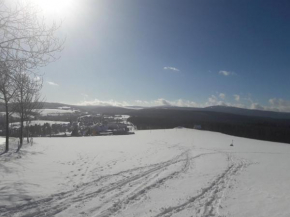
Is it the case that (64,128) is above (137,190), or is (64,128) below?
below

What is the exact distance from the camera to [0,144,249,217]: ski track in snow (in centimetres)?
524

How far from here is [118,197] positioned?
20.7ft

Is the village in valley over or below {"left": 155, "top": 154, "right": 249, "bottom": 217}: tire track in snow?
below

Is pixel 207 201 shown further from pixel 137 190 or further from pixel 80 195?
pixel 80 195

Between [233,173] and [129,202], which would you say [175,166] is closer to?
[233,173]

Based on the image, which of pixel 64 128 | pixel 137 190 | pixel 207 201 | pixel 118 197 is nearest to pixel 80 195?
pixel 118 197

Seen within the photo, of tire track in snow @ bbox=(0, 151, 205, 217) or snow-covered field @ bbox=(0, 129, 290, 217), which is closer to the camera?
tire track in snow @ bbox=(0, 151, 205, 217)

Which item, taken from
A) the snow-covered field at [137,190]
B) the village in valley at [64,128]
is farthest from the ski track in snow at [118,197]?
the village in valley at [64,128]

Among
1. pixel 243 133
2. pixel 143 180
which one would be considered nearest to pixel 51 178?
pixel 143 180

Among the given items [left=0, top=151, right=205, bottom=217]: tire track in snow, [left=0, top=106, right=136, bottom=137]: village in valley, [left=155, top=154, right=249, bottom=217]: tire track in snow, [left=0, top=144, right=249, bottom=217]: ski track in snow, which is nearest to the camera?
→ [left=0, top=151, right=205, bottom=217]: tire track in snow

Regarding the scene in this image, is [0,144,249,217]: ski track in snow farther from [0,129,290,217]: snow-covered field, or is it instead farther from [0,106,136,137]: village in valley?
[0,106,136,137]: village in valley

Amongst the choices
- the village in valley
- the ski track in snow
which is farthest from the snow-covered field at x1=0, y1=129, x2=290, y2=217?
the village in valley

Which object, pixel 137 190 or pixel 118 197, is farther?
pixel 137 190

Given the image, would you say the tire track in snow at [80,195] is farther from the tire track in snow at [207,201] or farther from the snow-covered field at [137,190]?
the tire track in snow at [207,201]
